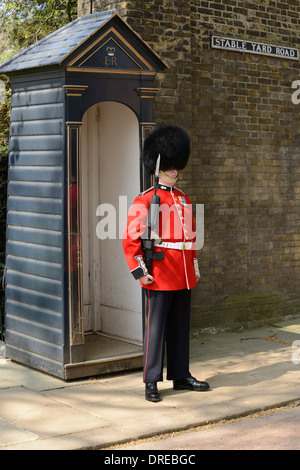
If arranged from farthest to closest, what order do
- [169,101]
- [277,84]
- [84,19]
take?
[277,84] < [169,101] < [84,19]

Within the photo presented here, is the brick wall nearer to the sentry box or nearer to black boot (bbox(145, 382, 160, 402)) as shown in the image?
the sentry box

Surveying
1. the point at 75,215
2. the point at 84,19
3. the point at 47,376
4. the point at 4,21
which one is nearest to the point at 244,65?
the point at 84,19

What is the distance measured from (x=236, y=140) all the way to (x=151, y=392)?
134 inches

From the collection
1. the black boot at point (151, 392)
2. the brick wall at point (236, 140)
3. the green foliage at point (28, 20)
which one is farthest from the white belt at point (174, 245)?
the green foliage at point (28, 20)

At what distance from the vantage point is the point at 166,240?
5648mm

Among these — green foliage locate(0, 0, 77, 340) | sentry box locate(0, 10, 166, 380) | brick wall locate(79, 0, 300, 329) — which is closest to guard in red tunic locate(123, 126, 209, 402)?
sentry box locate(0, 10, 166, 380)

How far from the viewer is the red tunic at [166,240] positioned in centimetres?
554

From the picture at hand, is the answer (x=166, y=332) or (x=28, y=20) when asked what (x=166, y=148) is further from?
(x=28, y=20)

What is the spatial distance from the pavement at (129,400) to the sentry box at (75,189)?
0.25 m

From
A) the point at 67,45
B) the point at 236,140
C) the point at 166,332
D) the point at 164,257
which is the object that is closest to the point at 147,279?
the point at 164,257

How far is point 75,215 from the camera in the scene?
5832mm

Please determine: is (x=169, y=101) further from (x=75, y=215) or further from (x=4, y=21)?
(x=4, y=21)

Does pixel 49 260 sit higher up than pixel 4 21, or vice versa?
pixel 4 21

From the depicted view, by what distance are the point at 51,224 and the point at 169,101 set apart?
2.02 metres
